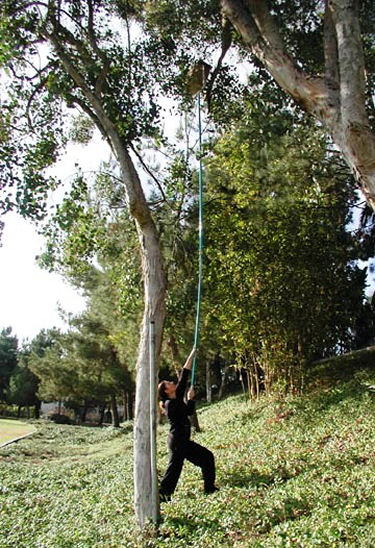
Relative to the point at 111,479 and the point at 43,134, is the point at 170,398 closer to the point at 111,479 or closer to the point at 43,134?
the point at 111,479

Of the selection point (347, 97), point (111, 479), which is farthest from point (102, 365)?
point (347, 97)

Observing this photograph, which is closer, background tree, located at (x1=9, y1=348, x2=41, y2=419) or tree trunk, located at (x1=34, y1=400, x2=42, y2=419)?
background tree, located at (x1=9, y1=348, x2=41, y2=419)

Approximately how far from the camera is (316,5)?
282 inches

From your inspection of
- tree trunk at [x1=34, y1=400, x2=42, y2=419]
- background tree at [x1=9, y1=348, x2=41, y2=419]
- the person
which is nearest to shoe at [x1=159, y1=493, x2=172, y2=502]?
the person

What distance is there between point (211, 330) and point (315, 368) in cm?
298

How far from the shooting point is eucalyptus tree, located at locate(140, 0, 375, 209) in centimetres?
456

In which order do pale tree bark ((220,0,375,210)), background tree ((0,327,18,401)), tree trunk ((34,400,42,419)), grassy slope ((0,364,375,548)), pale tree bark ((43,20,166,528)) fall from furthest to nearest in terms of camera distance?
background tree ((0,327,18,401)) → tree trunk ((34,400,42,419)) → pale tree bark ((43,20,166,528)) → pale tree bark ((220,0,375,210)) → grassy slope ((0,364,375,548))

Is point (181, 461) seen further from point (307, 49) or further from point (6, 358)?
point (6, 358)

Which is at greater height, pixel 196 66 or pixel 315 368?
pixel 196 66

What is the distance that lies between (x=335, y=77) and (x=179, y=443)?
4.45 m

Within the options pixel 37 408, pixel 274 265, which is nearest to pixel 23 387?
pixel 37 408

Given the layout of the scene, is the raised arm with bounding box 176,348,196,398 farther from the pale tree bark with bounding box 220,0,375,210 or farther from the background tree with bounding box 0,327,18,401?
the background tree with bounding box 0,327,18,401

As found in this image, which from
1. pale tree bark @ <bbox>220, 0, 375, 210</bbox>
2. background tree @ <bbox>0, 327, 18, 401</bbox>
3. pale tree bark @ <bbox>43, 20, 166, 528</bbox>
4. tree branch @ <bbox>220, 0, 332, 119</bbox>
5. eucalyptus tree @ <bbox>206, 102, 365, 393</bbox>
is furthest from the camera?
background tree @ <bbox>0, 327, 18, 401</bbox>

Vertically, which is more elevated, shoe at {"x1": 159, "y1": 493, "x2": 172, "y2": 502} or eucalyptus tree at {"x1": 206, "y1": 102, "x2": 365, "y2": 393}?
eucalyptus tree at {"x1": 206, "y1": 102, "x2": 365, "y2": 393}
